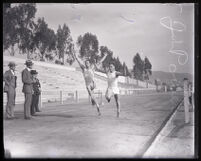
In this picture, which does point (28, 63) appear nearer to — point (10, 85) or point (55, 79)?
point (10, 85)

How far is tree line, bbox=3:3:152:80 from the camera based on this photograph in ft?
22.4

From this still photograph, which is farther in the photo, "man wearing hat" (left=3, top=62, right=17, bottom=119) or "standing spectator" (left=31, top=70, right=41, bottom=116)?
"standing spectator" (left=31, top=70, right=41, bottom=116)

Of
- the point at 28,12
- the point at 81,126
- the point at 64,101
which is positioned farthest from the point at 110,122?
the point at 64,101

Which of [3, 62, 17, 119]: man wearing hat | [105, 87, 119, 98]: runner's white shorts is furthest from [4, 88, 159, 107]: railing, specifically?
[105, 87, 119, 98]: runner's white shorts

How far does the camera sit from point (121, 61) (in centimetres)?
803

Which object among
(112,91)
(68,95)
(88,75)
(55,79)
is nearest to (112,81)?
(112,91)

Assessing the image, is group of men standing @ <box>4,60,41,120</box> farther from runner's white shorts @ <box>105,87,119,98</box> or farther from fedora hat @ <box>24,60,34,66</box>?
runner's white shorts @ <box>105,87,119,98</box>

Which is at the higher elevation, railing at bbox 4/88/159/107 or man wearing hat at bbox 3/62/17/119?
man wearing hat at bbox 3/62/17/119

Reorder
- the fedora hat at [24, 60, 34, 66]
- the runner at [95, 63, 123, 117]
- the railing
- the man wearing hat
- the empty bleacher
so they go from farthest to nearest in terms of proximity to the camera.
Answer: the railing
the empty bleacher
the runner at [95, 63, 123, 117]
the fedora hat at [24, 60, 34, 66]
the man wearing hat

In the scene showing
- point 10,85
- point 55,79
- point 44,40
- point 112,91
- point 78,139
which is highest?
point 44,40

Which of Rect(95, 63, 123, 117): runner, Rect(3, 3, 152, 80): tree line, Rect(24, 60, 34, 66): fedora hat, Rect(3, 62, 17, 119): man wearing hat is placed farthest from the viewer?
Rect(95, 63, 123, 117): runner

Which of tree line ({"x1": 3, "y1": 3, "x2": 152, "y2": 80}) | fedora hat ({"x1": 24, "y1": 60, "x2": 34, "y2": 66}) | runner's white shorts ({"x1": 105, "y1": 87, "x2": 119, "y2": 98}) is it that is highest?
A: tree line ({"x1": 3, "y1": 3, "x2": 152, "y2": 80})

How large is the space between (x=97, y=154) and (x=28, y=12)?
4021 millimetres

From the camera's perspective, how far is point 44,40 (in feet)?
28.6
